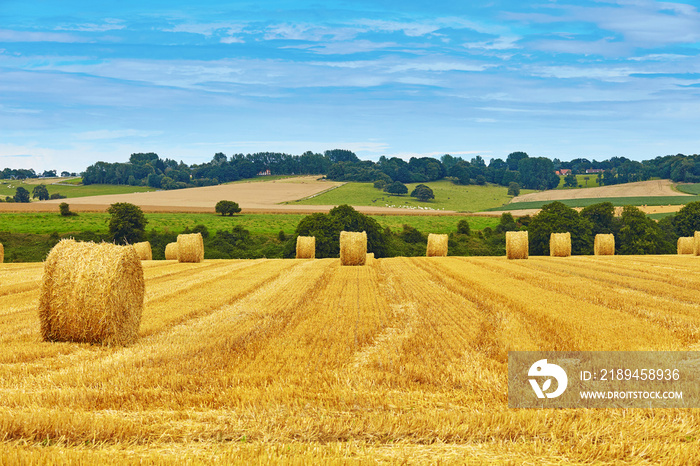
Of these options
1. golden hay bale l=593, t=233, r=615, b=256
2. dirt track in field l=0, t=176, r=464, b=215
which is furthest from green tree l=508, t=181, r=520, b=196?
golden hay bale l=593, t=233, r=615, b=256

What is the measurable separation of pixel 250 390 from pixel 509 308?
6.83 meters

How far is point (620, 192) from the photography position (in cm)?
9756

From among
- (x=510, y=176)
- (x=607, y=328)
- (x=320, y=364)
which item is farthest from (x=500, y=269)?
(x=510, y=176)

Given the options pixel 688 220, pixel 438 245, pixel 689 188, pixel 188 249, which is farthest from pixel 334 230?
pixel 689 188

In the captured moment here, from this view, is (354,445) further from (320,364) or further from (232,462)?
(320,364)

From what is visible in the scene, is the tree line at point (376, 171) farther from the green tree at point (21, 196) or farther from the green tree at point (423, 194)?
the green tree at point (21, 196)

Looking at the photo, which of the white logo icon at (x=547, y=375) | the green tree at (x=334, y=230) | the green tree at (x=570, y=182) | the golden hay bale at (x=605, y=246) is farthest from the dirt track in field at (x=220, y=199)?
the white logo icon at (x=547, y=375)

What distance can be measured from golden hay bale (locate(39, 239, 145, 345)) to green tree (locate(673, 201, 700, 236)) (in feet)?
180

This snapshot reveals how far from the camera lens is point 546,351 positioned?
755 cm

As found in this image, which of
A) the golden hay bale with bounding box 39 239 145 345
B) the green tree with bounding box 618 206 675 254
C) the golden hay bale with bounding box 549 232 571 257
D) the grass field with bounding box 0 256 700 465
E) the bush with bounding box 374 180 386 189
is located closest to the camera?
the grass field with bounding box 0 256 700 465

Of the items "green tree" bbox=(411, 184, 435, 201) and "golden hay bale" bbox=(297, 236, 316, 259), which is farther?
"green tree" bbox=(411, 184, 435, 201)

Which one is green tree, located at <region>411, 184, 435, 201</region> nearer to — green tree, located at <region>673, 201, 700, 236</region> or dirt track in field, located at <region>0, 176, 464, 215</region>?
dirt track in field, located at <region>0, 176, 464, 215</region>

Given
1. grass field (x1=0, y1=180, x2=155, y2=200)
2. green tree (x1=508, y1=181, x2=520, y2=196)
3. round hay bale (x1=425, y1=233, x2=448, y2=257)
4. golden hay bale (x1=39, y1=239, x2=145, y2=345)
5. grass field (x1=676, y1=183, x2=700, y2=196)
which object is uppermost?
grass field (x1=0, y1=180, x2=155, y2=200)

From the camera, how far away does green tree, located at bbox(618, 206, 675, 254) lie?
43.2 metres
